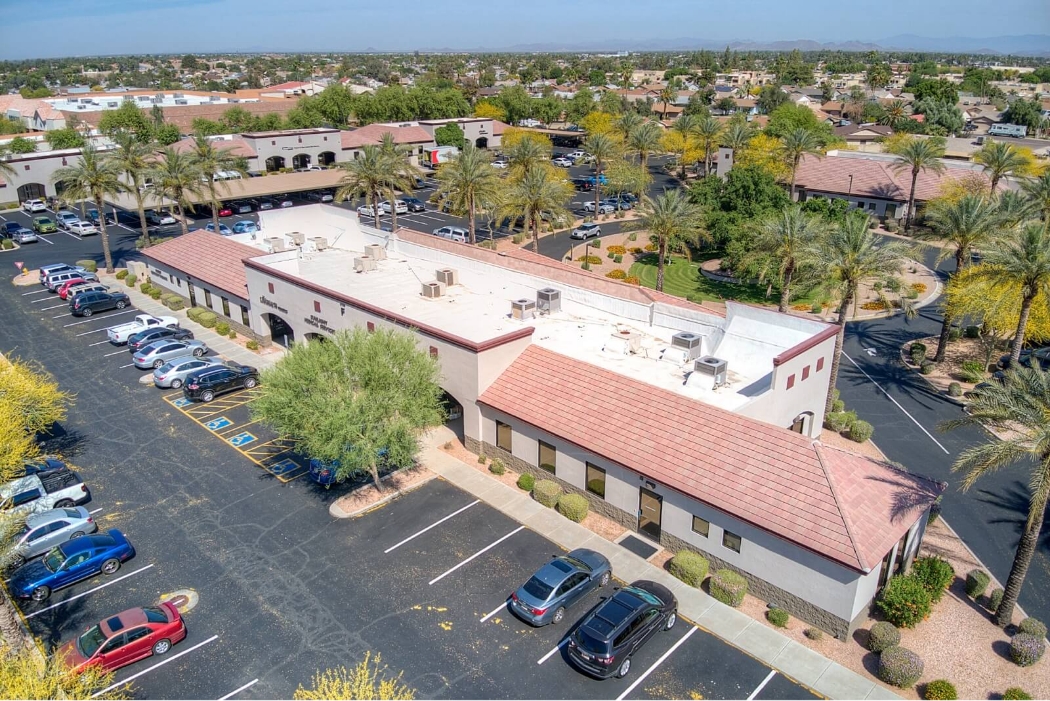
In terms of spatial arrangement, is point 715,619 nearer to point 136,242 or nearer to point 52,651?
point 52,651

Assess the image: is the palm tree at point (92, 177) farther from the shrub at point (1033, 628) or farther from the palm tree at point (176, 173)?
the shrub at point (1033, 628)

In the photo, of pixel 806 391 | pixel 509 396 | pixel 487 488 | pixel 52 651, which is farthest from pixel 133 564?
pixel 806 391

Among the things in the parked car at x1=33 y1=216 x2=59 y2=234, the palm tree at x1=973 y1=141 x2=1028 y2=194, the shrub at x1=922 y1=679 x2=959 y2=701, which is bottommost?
the shrub at x1=922 y1=679 x2=959 y2=701

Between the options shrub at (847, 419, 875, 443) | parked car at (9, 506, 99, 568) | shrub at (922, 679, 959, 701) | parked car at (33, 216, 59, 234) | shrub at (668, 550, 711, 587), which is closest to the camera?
shrub at (922, 679, 959, 701)

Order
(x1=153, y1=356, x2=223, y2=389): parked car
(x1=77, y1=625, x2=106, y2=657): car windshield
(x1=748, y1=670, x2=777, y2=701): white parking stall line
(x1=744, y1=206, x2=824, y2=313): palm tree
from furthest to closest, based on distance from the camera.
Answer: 1. (x1=744, y1=206, x2=824, y2=313): palm tree
2. (x1=153, y1=356, x2=223, y2=389): parked car
3. (x1=77, y1=625, x2=106, y2=657): car windshield
4. (x1=748, y1=670, x2=777, y2=701): white parking stall line

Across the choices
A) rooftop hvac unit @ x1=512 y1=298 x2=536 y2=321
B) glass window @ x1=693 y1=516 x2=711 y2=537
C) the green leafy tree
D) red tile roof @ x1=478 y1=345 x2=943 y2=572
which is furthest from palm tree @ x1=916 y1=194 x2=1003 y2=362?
the green leafy tree

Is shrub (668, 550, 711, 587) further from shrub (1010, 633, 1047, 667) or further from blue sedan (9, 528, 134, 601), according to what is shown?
blue sedan (9, 528, 134, 601)

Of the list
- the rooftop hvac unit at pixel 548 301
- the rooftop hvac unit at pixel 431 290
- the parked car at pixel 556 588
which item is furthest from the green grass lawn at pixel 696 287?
the parked car at pixel 556 588

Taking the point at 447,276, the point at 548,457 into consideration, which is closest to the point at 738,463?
the point at 548,457
